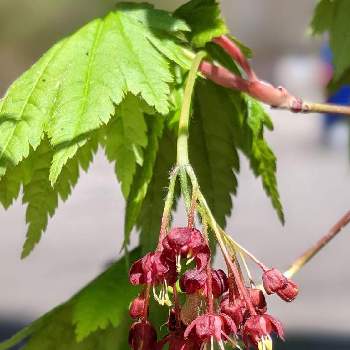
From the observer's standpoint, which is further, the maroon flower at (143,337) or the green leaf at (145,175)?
the green leaf at (145,175)

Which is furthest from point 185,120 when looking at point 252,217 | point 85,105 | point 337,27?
point 252,217

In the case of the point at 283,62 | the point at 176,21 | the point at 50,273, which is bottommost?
the point at 176,21

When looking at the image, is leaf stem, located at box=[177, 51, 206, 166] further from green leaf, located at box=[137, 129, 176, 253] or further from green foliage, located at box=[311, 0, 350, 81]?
green foliage, located at box=[311, 0, 350, 81]

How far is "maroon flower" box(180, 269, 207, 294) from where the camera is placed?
640 mm

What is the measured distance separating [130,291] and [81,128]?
24cm

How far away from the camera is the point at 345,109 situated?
33.0 inches

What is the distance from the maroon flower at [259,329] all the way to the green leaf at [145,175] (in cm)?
21

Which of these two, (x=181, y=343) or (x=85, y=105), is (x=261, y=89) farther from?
(x=181, y=343)

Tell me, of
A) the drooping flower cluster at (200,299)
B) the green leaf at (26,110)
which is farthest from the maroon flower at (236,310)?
the green leaf at (26,110)

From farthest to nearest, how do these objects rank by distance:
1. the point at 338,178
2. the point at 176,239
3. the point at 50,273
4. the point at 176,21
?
1. the point at 338,178
2. the point at 50,273
3. the point at 176,21
4. the point at 176,239

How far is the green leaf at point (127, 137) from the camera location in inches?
31.4

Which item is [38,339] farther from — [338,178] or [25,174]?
[338,178]

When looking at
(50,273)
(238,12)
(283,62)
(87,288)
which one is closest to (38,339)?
(87,288)

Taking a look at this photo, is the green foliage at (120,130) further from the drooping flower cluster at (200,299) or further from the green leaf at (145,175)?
the drooping flower cluster at (200,299)
